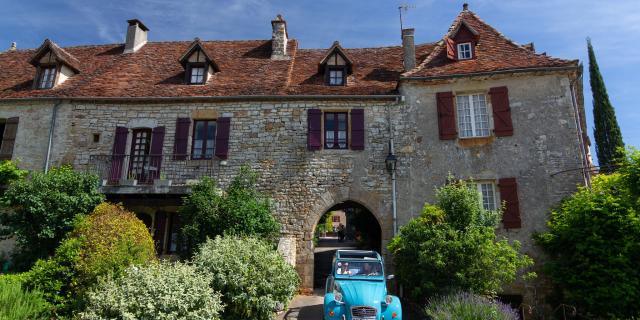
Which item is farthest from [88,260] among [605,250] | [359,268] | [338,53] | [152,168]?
[605,250]

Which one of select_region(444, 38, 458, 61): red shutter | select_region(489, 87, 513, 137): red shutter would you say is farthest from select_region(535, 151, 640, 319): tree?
select_region(444, 38, 458, 61): red shutter

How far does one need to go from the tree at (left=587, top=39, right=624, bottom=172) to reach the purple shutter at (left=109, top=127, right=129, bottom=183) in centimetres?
2340

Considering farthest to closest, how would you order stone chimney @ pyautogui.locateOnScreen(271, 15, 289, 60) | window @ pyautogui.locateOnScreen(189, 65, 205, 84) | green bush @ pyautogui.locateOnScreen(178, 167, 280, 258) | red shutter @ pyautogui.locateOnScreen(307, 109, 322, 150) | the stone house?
stone chimney @ pyautogui.locateOnScreen(271, 15, 289, 60) < window @ pyautogui.locateOnScreen(189, 65, 205, 84) < red shutter @ pyautogui.locateOnScreen(307, 109, 322, 150) < the stone house < green bush @ pyautogui.locateOnScreen(178, 167, 280, 258)

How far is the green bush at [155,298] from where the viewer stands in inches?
258

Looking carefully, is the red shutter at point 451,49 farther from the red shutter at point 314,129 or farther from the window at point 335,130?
the red shutter at point 314,129

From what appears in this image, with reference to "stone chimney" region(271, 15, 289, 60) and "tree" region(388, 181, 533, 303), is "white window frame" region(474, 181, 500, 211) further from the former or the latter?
"stone chimney" region(271, 15, 289, 60)

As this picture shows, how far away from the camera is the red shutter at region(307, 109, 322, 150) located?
12.7 meters

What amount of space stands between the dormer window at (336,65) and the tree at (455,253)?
5974mm

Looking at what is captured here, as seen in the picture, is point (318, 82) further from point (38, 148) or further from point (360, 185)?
point (38, 148)

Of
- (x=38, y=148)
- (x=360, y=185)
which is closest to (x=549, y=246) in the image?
(x=360, y=185)

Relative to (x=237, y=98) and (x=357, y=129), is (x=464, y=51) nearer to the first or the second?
(x=357, y=129)

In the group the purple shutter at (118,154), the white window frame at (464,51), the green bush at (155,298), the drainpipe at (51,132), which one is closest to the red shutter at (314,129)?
the white window frame at (464,51)

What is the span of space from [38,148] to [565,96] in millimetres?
16973

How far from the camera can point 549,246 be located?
34.8 ft
